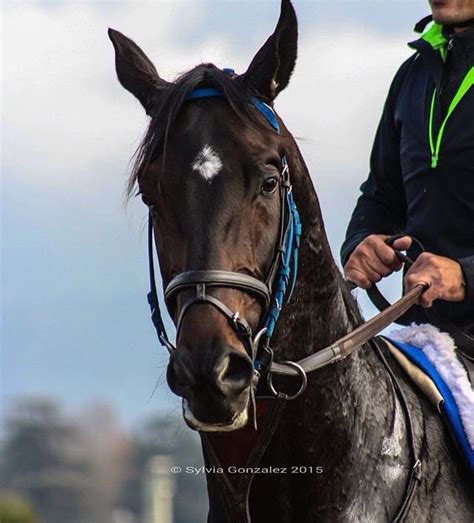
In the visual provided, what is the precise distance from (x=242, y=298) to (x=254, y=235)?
0.26 m

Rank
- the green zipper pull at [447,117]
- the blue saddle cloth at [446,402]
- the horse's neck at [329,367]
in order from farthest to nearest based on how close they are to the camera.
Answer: the green zipper pull at [447,117], the blue saddle cloth at [446,402], the horse's neck at [329,367]

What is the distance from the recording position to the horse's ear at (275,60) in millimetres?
5324

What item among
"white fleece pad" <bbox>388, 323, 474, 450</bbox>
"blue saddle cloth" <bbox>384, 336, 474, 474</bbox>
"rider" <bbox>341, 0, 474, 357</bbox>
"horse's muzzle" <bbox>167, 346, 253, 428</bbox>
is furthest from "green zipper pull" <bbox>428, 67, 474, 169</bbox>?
"horse's muzzle" <bbox>167, 346, 253, 428</bbox>

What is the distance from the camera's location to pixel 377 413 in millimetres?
5492

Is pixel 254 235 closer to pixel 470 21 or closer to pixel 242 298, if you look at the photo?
pixel 242 298

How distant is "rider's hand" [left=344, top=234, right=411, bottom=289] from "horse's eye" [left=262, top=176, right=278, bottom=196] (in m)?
1.09

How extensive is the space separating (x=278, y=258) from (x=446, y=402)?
100 centimetres

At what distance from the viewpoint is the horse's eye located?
16.7ft

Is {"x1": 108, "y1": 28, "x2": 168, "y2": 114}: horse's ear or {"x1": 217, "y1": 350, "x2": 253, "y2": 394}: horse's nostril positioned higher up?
{"x1": 108, "y1": 28, "x2": 168, "y2": 114}: horse's ear

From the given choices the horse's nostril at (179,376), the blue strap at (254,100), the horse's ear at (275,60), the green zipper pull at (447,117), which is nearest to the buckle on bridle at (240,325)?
the horse's nostril at (179,376)

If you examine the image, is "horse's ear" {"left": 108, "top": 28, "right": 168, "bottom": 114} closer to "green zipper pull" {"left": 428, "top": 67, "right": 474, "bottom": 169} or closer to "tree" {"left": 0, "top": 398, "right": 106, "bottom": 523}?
"green zipper pull" {"left": 428, "top": 67, "right": 474, "bottom": 169}

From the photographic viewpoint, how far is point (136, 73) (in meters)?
5.59

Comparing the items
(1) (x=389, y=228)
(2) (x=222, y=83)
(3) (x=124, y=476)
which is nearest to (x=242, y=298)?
(2) (x=222, y=83)

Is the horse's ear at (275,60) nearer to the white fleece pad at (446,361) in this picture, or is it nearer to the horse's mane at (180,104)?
the horse's mane at (180,104)
